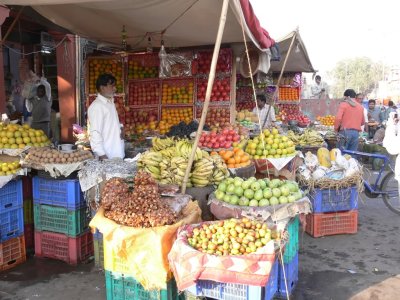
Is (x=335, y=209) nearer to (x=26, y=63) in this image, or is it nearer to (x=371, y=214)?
(x=371, y=214)

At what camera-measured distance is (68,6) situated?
484 centimetres

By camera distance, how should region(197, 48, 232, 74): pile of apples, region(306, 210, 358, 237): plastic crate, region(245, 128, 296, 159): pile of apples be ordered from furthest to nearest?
1. region(197, 48, 232, 74): pile of apples
2. region(245, 128, 296, 159): pile of apples
3. region(306, 210, 358, 237): plastic crate

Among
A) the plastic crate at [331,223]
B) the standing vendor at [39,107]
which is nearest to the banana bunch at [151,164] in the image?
the plastic crate at [331,223]

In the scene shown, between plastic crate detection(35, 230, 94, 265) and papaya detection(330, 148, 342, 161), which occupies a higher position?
papaya detection(330, 148, 342, 161)

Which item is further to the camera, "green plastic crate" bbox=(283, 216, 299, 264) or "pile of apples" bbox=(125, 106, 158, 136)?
"pile of apples" bbox=(125, 106, 158, 136)

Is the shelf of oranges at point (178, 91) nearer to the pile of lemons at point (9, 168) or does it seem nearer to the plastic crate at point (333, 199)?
the plastic crate at point (333, 199)

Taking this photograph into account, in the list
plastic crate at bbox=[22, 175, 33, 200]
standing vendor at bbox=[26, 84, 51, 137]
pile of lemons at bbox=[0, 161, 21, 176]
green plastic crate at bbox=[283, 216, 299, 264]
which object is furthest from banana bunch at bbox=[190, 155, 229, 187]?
standing vendor at bbox=[26, 84, 51, 137]

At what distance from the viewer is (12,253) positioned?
4.42 meters

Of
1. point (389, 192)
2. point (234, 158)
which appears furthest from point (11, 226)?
point (389, 192)

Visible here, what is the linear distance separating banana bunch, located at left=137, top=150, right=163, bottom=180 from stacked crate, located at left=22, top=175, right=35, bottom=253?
1.55 metres

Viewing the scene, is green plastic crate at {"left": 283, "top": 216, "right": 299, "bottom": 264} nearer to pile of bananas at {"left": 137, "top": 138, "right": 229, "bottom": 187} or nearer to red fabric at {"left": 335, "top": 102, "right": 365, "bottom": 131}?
pile of bananas at {"left": 137, "top": 138, "right": 229, "bottom": 187}

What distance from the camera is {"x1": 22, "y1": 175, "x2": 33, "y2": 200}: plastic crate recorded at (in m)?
4.73

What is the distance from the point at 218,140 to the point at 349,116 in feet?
15.2

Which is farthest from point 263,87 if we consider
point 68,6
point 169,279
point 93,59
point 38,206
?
point 169,279
